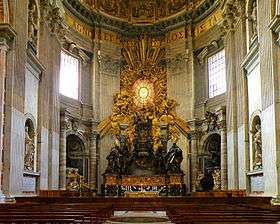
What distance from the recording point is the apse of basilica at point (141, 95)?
47.2 ft

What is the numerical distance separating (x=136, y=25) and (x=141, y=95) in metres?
3.74

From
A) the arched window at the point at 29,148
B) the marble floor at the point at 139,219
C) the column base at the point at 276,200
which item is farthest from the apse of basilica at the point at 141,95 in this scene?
the marble floor at the point at 139,219

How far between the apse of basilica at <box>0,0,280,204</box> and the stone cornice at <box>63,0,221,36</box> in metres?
0.06

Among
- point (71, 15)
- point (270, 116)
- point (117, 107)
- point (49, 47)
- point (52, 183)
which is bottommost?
point (52, 183)

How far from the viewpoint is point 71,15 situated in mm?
22828

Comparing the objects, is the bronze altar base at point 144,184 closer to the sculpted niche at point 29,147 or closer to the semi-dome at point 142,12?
the sculpted niche at point 29,147

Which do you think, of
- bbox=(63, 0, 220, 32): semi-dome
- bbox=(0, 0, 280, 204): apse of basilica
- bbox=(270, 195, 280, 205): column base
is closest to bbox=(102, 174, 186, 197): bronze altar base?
bbox=(0, 0, 280, 204): apse of basilica

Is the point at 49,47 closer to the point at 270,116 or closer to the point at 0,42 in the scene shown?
the point at 0,42

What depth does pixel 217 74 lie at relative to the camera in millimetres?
22922

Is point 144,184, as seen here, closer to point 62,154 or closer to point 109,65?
point 62,154

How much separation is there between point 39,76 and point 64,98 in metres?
4.70

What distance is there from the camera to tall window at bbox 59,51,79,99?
22453 mm

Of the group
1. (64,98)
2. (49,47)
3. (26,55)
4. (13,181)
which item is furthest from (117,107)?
(13,181)

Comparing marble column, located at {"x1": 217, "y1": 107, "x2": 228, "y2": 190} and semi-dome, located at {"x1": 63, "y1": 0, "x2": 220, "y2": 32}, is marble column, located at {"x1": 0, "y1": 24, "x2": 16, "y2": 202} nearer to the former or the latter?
marble column, located at {"x1": 217, "y1": 107, "x2": 228, "y2": 190}
